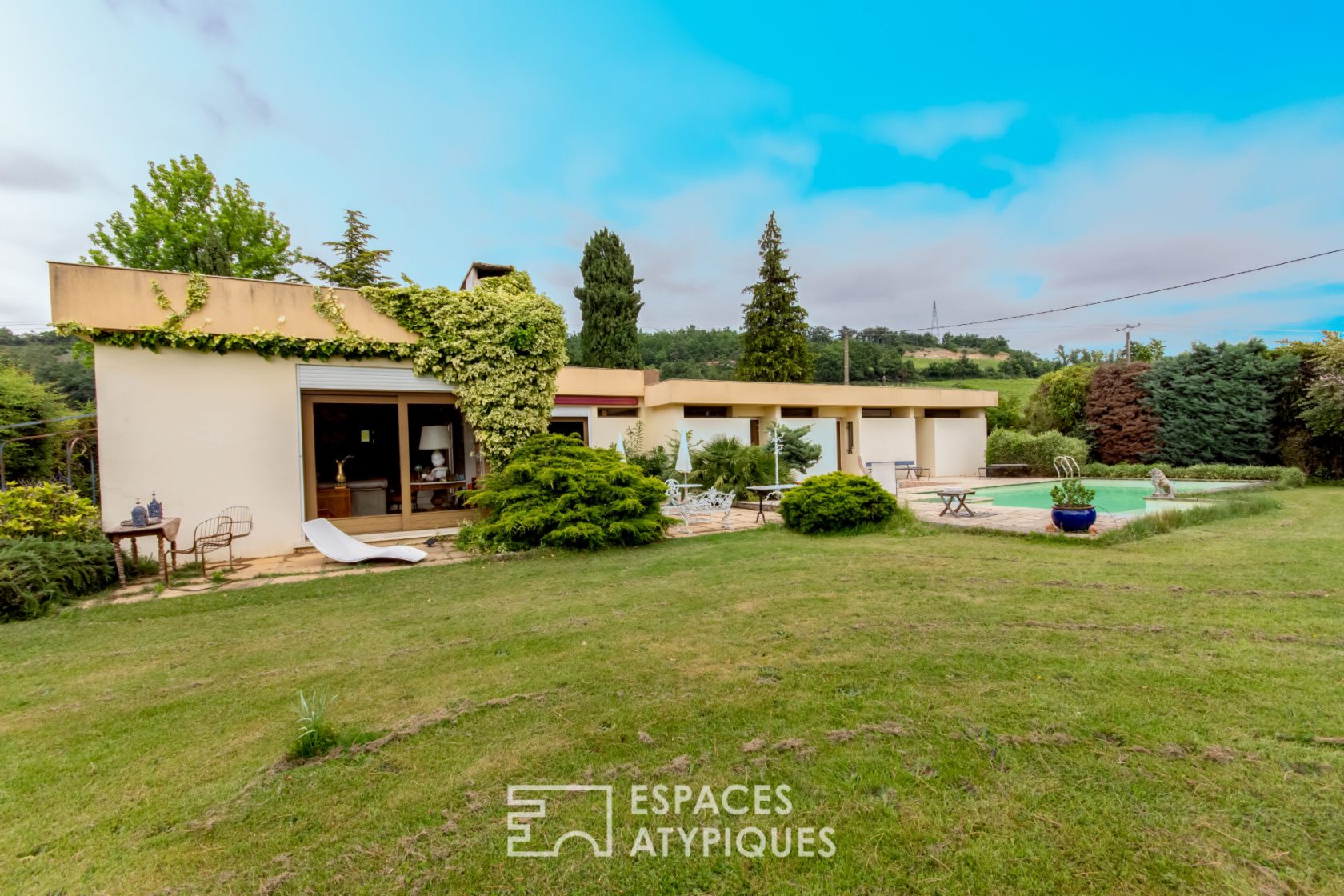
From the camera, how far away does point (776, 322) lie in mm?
28266

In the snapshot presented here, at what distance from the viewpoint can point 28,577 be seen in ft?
17.9

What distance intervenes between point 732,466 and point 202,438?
34.4 feet

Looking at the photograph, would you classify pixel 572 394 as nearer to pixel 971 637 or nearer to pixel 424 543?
pixel 424 543

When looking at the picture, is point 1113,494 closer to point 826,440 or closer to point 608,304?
point 826,440

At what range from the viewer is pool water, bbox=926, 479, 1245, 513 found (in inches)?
483

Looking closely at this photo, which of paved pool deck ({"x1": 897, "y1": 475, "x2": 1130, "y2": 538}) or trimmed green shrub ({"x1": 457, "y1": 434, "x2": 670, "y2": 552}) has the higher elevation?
trimmed green shrub ({"x1": 457, "y1": 434, "x2": 670, "y2": 552})

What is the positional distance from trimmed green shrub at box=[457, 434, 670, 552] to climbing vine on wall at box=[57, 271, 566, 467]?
4.15 ft

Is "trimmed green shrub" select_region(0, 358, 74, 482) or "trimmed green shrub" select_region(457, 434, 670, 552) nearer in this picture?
"trimmed green shrub" select_region(457, 434, 670, 552)

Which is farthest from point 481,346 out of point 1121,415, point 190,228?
point 1121,415

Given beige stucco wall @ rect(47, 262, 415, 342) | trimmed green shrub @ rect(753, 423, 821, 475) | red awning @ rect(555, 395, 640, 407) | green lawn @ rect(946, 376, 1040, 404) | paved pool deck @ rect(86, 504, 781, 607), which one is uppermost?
green lawn @ rect(946, 376, 1040, 404)

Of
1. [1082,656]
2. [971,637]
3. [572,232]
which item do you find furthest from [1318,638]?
[572,232]

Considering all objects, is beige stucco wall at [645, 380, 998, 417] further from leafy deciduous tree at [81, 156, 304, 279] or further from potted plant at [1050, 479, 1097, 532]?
leafy deciduous tree at [81, 156, 304, 279]

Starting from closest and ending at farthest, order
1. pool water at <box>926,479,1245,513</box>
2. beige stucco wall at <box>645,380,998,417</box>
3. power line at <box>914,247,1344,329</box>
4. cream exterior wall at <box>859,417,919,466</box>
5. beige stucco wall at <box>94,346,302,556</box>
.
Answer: beige stucco wall at <box>94,346,302,556</box> → pool water at <box>926,479,1245,513</box> → beige stucco wall at <box>645,380,998,417</box> → power line at <box>914,247,1344,329</box> → cream exterior wall at <box>859,417,919,466</box>

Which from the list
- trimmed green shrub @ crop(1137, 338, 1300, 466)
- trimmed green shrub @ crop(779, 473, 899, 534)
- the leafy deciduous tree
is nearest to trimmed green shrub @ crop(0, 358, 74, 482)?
the leafy deciduous tree
